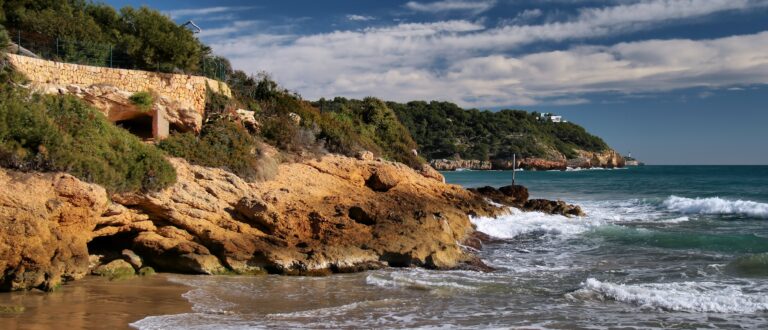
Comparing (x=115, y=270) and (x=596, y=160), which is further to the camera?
(x=596, y=160)

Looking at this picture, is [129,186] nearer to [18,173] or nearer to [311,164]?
[18,173]

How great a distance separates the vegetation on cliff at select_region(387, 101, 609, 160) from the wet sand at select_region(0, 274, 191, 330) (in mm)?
96207

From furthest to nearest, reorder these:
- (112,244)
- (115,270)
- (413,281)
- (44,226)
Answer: (112,244) < (413,281) < (115,270) < (44,226)

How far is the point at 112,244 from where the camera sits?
14.1 m

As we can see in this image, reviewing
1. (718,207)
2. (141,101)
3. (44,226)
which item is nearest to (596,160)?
(718,207)

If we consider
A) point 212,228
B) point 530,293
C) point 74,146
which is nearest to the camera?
point 530,293

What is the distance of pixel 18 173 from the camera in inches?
464

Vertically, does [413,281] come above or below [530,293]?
above

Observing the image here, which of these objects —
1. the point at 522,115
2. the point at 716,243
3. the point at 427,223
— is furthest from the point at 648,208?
the point at 522,115

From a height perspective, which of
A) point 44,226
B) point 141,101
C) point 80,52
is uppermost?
point 80,52

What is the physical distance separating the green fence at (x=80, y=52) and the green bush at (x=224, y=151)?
137 inches

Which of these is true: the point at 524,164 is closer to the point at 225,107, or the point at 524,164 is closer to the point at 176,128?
the point at 225,107

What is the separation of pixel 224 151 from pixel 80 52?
589 centimetres

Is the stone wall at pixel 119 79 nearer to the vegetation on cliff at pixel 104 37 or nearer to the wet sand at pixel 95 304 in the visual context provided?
the vegetation on cliff at pixel 104 37
